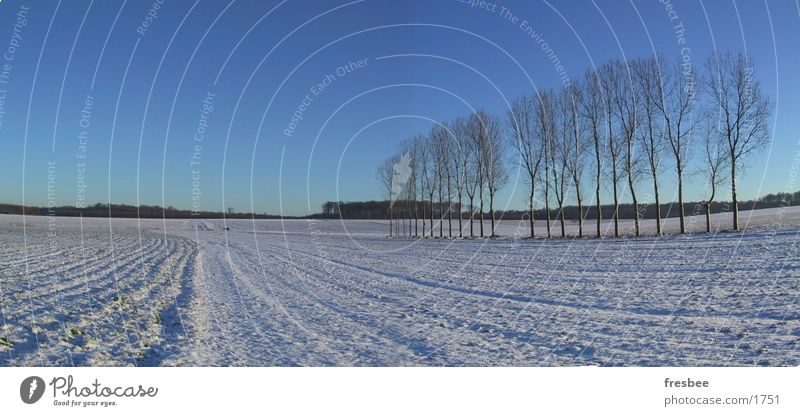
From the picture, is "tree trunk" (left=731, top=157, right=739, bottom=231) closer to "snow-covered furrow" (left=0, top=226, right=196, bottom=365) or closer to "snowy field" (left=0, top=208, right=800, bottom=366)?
"snowy field" (left=0, top=208, right=800, bottom=366)

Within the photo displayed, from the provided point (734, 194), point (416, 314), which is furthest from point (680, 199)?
point (416, 314)

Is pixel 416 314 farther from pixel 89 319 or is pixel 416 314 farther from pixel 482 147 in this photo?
pixel 482 147

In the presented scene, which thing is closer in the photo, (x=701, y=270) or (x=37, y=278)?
(x=37, y=278)

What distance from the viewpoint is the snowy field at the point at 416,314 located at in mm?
7449

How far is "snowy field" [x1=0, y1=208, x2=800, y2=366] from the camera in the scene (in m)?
7.45

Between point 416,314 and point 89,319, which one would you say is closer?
point 89,319

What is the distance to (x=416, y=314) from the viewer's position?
1123cm

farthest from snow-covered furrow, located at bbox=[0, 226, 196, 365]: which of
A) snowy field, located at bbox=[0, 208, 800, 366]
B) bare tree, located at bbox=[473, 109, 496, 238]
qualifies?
bare tree, located at bbox=[473, 109, 496, 238]

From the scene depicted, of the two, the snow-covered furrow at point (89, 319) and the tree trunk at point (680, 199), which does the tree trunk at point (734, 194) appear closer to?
the tree trunk at point (680, 199)

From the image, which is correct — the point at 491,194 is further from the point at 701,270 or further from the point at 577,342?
the point at 577,342

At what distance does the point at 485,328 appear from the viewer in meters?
9.57

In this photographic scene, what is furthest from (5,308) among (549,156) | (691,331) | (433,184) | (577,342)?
(433,184)

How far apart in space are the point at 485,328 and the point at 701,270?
11.1m

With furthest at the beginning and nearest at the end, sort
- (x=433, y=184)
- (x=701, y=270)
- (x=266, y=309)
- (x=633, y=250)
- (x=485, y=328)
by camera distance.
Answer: (x=433, y=184)
(x=633, y=250)
(x=701, y=270)
(x=266, y=309)
(x=485, y=328)
